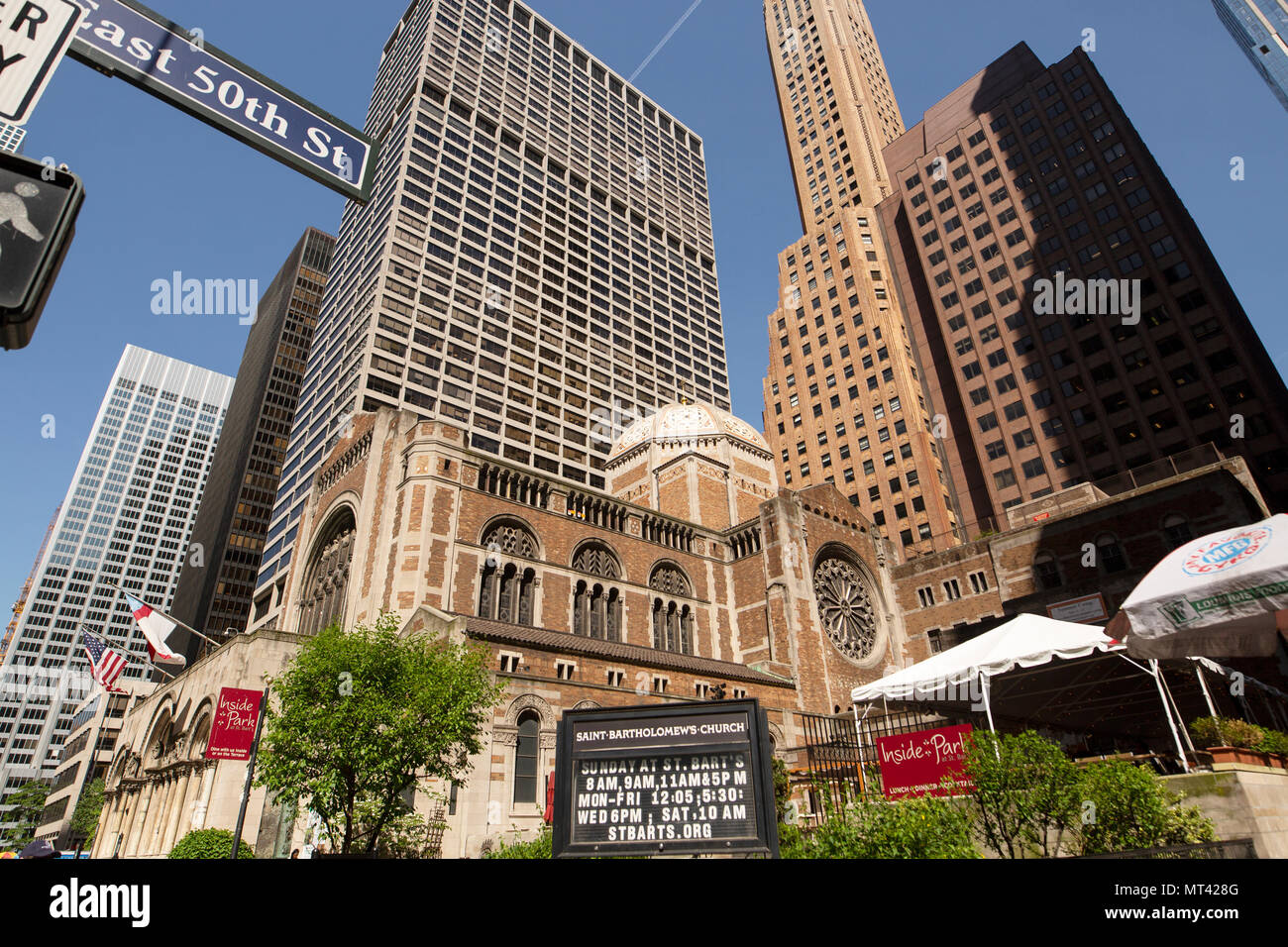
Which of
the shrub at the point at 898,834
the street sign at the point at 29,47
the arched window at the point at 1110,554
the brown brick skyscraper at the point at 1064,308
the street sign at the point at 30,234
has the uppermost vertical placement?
the brown brick skyscraper at the point at 1064,308

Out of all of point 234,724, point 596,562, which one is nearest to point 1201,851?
point 234,724

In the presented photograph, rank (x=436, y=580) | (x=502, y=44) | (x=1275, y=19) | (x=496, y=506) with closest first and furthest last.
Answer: (x=436, y=580) → (x=496, y=506) → (x=502, y=44) → (x=1275, y=19)

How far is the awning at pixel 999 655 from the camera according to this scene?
659 inches

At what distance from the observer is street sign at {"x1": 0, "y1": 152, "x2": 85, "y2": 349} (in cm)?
279

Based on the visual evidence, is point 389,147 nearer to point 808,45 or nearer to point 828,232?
point 828,232

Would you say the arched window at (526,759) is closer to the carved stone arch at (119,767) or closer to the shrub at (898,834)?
the shrub at (898,834)

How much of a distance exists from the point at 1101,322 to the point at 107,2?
82378 millimetres

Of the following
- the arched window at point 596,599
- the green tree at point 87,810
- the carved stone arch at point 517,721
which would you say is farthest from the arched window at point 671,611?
the green tree at point 87,810

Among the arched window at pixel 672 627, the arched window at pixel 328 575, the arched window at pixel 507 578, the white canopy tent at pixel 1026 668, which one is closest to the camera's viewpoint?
the white canopy tent at pixel 1026 668

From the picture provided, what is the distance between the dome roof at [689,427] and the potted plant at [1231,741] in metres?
41.5

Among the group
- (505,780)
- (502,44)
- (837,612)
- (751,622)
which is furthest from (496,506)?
(502,44)

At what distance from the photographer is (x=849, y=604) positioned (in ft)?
156

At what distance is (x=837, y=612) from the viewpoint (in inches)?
1825

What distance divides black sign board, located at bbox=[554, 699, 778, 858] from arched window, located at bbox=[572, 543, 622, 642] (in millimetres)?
28569
